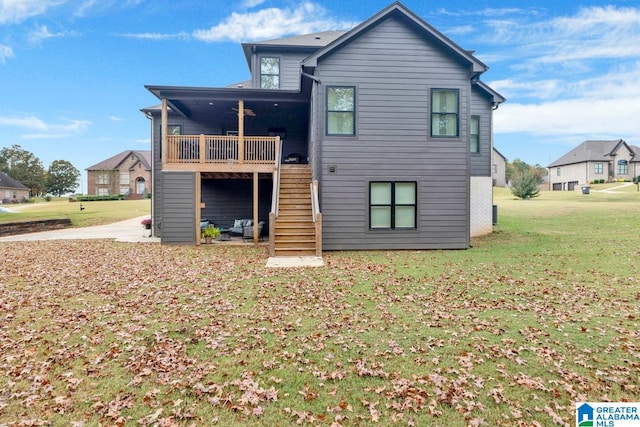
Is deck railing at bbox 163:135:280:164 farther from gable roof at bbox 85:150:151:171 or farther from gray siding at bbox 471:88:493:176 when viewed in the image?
gable roof at bbox 85:150:151:171

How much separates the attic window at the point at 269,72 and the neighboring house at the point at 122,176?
144 ft

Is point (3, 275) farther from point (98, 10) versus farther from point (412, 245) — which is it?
point (98, 10)

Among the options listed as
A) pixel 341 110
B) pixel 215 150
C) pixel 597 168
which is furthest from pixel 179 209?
pixel 597 168

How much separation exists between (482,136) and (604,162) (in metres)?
48.6

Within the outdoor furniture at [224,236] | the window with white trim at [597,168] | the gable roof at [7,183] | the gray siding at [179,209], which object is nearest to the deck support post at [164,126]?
the gray siding at [179,209]

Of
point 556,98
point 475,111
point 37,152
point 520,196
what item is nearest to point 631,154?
point 556,98

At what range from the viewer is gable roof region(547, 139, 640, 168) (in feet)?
162

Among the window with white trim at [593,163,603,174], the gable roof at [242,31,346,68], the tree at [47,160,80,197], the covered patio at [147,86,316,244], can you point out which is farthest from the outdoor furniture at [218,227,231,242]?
the tree at [47,160,80,197]

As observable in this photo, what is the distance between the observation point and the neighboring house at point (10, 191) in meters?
56.4

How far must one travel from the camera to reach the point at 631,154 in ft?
164

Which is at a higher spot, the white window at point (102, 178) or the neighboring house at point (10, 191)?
the white window at point (102, 178)

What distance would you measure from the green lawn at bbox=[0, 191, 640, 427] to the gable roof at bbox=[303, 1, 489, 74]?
7064 millimetres

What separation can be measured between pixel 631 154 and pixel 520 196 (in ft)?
102

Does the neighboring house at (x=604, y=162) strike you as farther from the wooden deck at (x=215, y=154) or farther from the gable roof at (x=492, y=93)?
the wooden deck at (x=215, y=154)
